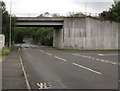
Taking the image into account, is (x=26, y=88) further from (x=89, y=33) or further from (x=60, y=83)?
(x=89, y=33)

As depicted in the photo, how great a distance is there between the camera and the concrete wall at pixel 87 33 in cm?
5047

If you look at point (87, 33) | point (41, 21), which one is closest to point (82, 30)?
point (87, 33)

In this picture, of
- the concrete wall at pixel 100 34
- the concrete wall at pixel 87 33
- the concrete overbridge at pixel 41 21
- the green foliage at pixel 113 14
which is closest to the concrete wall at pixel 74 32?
the concrete wall at pixel 87 33

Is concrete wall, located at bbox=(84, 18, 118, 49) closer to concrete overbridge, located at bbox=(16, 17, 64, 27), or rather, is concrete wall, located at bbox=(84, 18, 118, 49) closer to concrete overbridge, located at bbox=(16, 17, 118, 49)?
concrete overbridge, located at bbox=(16, 17, 118, 49)

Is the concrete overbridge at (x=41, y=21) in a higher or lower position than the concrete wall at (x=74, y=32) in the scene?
higher

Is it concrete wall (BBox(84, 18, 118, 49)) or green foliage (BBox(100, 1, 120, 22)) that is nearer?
concrete wall (BBox(84, 18, 118, 49))

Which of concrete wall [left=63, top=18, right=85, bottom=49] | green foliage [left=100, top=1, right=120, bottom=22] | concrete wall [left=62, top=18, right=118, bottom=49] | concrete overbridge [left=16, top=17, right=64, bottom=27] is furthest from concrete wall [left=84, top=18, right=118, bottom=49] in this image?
green foliage [left=100, top=1, right=120, bottom=22]

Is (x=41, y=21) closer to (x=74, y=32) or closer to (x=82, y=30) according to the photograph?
(x=74, y=32)

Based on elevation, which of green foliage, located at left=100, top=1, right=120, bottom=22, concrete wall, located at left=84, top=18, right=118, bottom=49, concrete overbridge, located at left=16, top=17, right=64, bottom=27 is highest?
green foliage, located at left=100, top=1, right=120, bottom=22

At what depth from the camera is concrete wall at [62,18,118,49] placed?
50.5 meters

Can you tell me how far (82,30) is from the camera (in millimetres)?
50781

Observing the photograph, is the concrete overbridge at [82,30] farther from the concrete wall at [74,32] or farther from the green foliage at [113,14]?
the green foliage at [113,14]

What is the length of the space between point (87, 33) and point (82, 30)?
4.09 feet

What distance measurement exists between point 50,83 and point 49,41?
235ft
